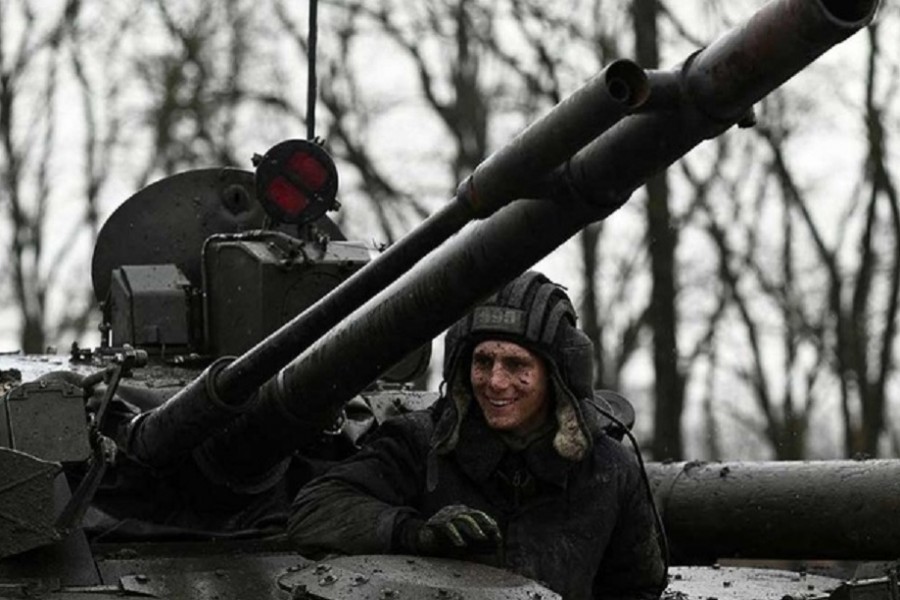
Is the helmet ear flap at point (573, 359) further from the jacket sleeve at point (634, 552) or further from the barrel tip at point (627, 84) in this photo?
the barrel tip at point (627, 84)

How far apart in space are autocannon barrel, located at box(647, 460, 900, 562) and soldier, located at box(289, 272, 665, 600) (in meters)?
1.72

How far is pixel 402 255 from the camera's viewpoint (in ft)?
27.7

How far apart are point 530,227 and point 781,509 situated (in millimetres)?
3544

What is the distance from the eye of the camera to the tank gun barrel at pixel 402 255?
23.8 ft

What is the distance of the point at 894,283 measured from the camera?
89.9 ft

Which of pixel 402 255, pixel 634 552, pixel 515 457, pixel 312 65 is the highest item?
pixel 312 65

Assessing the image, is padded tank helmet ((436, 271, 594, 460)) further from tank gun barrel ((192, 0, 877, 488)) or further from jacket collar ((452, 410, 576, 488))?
tank gun barrel ((192, 0, 877, 488))

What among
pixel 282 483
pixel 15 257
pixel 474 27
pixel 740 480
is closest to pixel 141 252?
pixel 282 483

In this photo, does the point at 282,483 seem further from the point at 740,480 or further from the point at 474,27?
the point at 474,27

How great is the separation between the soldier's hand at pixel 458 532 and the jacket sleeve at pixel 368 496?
0.74 ft

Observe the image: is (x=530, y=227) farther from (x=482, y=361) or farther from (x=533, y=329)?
(x=482, y=361)

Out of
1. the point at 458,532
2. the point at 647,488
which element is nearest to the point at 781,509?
the point at 647,488

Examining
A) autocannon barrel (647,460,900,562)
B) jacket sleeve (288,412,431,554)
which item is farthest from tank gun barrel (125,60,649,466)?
autocannon barrel (647,460,900,562)

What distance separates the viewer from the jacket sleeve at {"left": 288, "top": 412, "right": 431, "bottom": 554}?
8.95m
